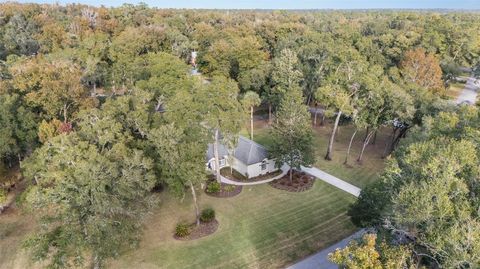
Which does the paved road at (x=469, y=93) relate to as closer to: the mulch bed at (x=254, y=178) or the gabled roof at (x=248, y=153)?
the mulch bed at (x=254, y=178)

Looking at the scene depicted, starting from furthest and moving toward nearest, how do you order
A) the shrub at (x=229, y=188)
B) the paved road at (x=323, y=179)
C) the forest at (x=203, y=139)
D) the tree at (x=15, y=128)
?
the paved road at (x=323, y=179), the shrub at (x=229, y=188), the tree at (x=15, y=128), the forest at (x=203, y=139)

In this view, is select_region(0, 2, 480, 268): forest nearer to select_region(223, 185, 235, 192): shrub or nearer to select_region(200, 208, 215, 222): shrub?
select_region(200, 208, 215, 222): shrub

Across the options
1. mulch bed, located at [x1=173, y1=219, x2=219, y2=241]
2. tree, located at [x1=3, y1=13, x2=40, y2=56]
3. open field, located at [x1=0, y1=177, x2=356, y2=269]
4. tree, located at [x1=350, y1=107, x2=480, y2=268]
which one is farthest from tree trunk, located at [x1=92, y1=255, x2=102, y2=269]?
tree, located at [x1=3, y1=13, x2=40, y2=56]

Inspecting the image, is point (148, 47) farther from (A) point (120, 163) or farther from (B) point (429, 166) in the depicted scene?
(B) point (429, 166)

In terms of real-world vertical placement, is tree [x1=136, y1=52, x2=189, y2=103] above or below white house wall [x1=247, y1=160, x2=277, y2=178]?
above

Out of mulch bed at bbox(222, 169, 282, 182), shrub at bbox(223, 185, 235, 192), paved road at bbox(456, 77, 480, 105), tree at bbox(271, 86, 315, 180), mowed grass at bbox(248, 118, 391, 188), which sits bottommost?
paved road at bbox(456, 77, 480, 105)

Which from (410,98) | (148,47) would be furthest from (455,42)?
(148,47)

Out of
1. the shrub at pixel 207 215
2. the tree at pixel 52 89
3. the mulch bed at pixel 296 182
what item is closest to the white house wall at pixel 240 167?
the mulch bed at pixel 296 182

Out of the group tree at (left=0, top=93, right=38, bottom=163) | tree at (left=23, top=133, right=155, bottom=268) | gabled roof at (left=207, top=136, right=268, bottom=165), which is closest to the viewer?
tree at (left=23, top=133, right=155, bottom=268)
